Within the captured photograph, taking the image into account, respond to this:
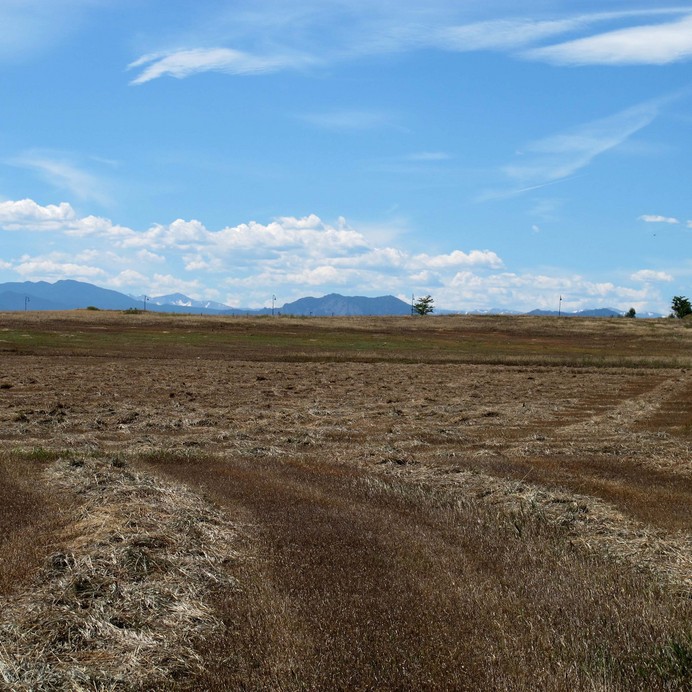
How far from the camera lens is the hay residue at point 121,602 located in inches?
244

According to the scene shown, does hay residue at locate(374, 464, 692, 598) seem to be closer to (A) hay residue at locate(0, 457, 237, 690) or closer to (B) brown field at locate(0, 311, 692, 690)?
(B) brown field at locate(0, 311, 692, 690)

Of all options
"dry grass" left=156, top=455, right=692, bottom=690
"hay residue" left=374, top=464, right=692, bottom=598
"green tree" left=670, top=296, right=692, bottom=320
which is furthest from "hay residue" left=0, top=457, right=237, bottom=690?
"green tree" left=670, top=296, right=692, bottom=320

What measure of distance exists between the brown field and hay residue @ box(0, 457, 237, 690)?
3cm

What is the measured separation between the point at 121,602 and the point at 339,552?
290 cm

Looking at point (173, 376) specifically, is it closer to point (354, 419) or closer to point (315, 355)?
point (354, 419)

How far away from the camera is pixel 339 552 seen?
9336 mm

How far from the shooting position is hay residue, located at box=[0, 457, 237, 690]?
6.19 meters

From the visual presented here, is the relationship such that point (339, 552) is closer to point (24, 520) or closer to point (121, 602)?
point (121, 602)

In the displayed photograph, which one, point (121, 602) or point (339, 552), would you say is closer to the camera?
point (121, 602)

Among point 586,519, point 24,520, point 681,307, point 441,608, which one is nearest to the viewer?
point 441,608

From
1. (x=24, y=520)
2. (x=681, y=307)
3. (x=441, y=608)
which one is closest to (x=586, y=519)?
(x=441, y=608)

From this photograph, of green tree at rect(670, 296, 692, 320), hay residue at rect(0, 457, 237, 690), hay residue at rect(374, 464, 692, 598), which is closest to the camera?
hay residue at rect(0, 457, 237, 690)

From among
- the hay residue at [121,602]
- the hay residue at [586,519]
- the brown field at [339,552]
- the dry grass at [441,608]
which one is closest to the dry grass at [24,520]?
the brown field at [339,552]

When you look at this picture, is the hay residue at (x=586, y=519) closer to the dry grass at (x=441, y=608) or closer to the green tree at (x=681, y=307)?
the dry grass at (x=441, y=608)
